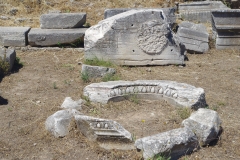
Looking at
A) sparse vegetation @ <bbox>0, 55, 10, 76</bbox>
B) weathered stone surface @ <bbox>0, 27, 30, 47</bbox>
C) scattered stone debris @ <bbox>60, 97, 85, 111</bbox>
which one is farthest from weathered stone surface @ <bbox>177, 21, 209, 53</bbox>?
scattered stone debris @ <bbox>60, 97, 85, 111</bbox>

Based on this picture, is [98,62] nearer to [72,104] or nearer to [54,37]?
[54,37]

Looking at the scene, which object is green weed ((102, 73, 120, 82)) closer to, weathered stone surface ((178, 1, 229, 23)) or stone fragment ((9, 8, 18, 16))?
weathered stone surface ((178, 1, 229, 23))

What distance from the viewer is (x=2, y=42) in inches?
356

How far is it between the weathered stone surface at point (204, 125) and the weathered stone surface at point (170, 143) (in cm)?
15

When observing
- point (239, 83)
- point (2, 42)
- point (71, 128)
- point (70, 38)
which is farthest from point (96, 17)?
point (71, 128)

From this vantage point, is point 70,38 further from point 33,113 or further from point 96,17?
point 33,113

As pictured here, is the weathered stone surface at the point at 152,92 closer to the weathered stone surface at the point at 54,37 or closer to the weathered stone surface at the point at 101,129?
the weathered stone surface at the point at 101,129

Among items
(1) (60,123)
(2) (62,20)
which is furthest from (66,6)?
(1) (60,123)

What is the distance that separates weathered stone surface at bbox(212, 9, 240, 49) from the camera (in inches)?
363

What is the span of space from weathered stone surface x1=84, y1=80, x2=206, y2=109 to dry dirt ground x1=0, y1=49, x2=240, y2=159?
128 mm

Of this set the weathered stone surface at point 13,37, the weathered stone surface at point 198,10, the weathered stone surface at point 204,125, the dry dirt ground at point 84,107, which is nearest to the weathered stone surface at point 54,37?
the weathered stone surface at point 13,37

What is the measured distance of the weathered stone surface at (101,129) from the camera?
4648 millimetres

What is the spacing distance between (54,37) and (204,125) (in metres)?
5.04

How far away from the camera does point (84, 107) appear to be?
18.5 feet
